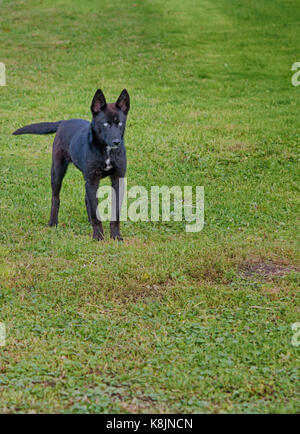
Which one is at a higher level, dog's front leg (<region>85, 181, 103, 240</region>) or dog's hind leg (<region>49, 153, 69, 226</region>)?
dog's hind leg (<region>49, 153, 69, 226</region>)

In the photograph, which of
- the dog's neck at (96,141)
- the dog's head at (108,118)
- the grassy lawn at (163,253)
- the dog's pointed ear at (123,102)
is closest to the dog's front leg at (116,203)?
the grassy lawn at (163,253)

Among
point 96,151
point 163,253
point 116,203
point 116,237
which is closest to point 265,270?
point 163,253

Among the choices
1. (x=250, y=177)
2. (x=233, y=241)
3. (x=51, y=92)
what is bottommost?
(x=233, y=241)

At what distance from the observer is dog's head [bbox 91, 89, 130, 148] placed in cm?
821

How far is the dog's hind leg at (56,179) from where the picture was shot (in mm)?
9844

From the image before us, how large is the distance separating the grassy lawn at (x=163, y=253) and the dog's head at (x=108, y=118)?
4.76 feet

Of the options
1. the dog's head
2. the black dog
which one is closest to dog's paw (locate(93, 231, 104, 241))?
the black dog

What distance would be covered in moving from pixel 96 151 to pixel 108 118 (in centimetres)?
55

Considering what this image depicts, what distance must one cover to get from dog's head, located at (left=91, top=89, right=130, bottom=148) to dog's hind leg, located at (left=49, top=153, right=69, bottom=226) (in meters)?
1.62

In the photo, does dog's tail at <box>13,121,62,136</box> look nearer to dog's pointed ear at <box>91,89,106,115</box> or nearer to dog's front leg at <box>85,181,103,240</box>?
dog's front leg at <box>85,181,103,240</box>

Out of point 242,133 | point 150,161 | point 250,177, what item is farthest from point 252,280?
point 242,133

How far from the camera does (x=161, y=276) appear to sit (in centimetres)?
730

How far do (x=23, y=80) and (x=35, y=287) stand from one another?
1441 centimetres
